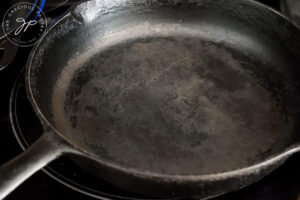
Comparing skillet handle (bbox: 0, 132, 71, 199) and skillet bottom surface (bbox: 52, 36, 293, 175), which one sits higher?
skillet handle (bbox: 0, 132, 71, 199)

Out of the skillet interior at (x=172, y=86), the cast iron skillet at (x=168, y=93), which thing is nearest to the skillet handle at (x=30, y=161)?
the cast iron skillet at (x=168, y=93)

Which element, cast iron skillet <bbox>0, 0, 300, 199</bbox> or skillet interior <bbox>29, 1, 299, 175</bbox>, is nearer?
cast iron skillet <bbox>0, 0, 300, 199</bbox>

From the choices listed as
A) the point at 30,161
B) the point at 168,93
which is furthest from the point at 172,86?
the point at 30,161

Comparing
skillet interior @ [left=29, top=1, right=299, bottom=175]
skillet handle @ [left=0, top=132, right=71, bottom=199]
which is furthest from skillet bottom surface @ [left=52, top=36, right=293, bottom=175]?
skillet handle @ [left=0, top=132, right=71, bottom=199]

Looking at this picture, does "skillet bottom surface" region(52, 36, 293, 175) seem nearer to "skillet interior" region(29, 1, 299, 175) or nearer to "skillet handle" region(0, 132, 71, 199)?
"skillet interior" region(29, 1, 299, 175)

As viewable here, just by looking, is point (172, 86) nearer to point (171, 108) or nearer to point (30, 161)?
point (171, 108)

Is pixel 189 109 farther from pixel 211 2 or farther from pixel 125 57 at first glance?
pixel 211 2

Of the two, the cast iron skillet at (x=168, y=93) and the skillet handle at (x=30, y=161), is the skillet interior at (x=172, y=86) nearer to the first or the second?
the cast iron skillet at (x=168, y=93)

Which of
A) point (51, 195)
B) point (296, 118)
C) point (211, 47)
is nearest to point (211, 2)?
point (211, 47)
